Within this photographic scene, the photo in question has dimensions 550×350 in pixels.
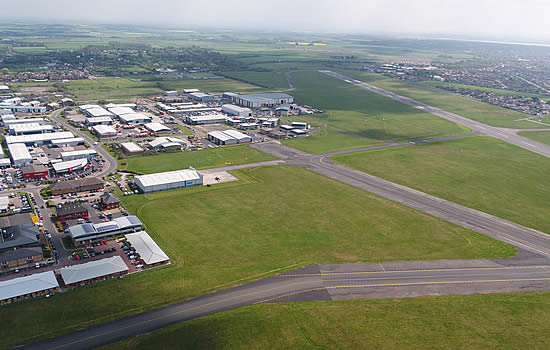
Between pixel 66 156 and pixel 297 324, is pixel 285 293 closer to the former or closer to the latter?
pixel 297 324

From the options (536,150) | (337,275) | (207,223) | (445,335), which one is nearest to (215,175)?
(207,223)

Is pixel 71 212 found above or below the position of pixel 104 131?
below

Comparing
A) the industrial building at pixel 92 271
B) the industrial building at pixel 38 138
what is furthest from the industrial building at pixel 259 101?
the industrial building at pixel 92 271

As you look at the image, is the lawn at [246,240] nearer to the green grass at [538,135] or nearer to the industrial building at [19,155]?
the industrial building at [19,155]

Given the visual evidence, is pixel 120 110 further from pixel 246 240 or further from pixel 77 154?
pixel 246 240

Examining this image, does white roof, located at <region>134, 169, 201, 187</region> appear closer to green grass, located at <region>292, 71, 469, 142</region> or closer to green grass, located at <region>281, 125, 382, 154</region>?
green grass, located at <region>281, 125, 382, 154</region>

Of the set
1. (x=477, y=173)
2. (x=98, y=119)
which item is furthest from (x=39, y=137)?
(x=477, y=173)

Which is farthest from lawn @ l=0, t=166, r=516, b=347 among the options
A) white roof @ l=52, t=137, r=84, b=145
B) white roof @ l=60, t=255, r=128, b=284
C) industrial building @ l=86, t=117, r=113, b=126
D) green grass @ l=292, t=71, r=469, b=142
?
industrial building @ l=86, t=117, r=113, b=126
